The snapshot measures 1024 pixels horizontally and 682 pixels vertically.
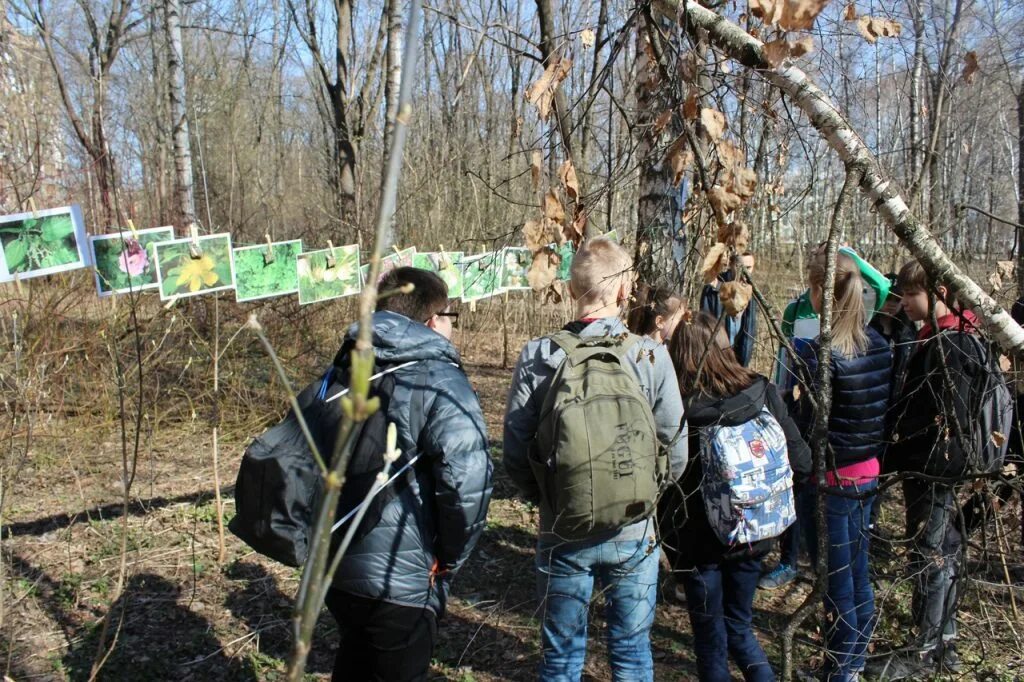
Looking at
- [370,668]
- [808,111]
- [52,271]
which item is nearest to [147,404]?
[52,271]

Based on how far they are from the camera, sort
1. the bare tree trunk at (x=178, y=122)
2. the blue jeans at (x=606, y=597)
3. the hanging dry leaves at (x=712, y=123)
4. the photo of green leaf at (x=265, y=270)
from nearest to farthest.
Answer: the hanging dry leaves at (x=712, y=123) < the blue jeans at (x=606, y=597) < the photo of green leaf at (x=265, y=270) < the bare tree trunk at (x=178, y=122)

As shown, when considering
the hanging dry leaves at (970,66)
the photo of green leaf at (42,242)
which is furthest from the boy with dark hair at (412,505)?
the photo of green leaf at (42,242)

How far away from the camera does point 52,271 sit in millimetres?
3979

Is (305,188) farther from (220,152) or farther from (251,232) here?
(251,232)

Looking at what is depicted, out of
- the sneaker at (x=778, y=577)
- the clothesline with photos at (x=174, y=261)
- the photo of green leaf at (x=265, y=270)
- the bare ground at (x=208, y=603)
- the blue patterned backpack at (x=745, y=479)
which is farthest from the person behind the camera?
the photo of green leaf at (x=265, y=270)

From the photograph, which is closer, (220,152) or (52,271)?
(52,271)

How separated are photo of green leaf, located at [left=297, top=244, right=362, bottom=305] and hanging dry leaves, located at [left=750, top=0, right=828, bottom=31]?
4.10 m

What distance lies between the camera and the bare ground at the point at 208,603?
293 cm

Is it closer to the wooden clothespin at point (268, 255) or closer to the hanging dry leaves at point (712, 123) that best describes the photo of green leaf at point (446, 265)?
the wooden clothespin at point (268, 255)

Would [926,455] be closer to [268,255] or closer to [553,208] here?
[553,208]

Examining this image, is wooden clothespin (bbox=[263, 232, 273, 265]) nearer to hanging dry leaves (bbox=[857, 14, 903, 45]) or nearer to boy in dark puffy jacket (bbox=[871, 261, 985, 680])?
boy in dark puffy jacket (bbox=[871, 261, 985, 680])

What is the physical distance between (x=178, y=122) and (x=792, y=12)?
18.9 ft

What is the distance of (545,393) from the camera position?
211 centimetres

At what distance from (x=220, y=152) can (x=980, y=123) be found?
21.5 meters
